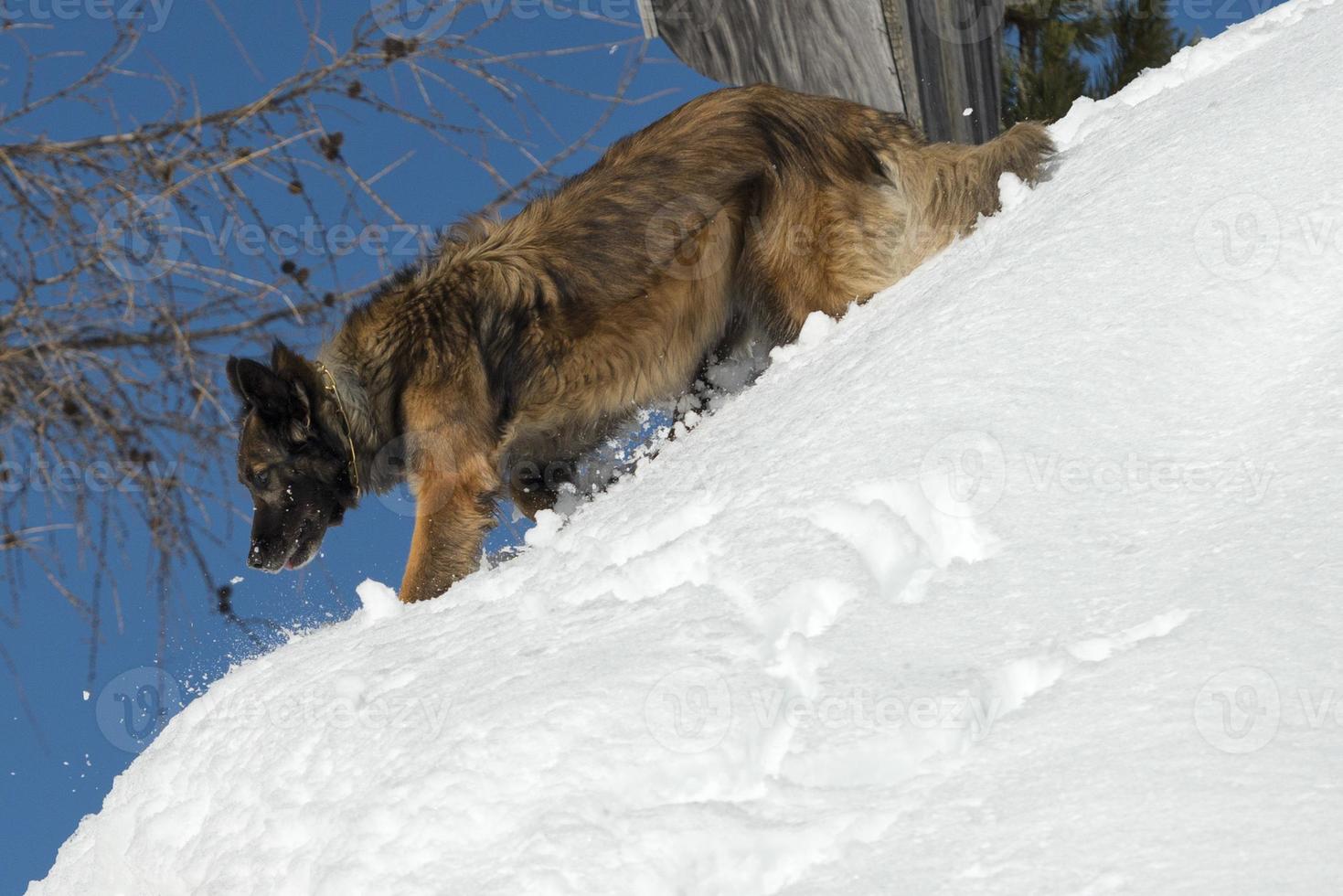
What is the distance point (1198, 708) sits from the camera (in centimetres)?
196

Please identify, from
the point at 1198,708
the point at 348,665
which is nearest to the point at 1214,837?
the point at 1198,708

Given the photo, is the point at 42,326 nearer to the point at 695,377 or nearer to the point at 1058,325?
the point at 695,377

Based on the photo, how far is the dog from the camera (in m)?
4.55

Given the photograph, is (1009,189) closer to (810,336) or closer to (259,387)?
(810,336)

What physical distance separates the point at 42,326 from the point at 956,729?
355 cm
